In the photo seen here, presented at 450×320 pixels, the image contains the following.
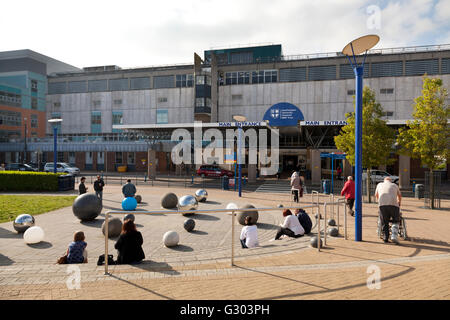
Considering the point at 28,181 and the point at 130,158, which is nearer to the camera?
the point at 28,181

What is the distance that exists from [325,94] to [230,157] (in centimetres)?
2183

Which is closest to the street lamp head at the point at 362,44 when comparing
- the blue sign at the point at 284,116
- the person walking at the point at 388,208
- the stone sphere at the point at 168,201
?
the person walking at the point at 388,208

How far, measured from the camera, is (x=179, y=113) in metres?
53.4

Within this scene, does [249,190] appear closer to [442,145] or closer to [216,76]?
[442,145]

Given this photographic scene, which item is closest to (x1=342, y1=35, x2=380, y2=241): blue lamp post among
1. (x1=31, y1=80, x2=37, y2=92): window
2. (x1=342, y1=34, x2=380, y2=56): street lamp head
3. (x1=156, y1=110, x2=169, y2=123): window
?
(x1=342, y1=34, x2=380, y2=56): street lamp head

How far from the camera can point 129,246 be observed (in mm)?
6566

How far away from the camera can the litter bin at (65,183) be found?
2288 cm

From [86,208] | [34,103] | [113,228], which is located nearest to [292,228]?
[113,228]

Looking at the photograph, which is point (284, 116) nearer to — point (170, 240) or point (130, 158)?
point (170, 240)

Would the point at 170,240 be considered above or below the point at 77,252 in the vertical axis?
below

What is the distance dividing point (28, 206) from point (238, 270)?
14.2 metres

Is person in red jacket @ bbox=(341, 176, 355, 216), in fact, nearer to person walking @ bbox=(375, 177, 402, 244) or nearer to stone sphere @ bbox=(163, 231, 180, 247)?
person walking @ bbox=(375, 177, 402, 244)

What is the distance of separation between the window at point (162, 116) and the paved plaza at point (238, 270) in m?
45.0

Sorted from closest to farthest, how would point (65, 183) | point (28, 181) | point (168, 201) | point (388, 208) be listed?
point (388, 208) → point (168, 201) → point (28, 181) → point (65, 183)
